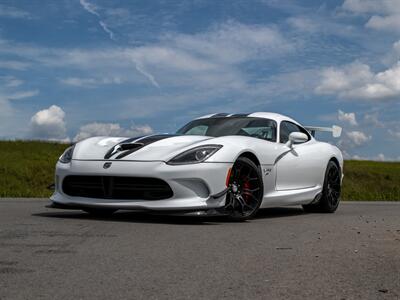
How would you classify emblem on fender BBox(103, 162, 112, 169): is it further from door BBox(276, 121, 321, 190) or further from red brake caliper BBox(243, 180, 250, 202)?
door BBox(276, 121, 321, 190)

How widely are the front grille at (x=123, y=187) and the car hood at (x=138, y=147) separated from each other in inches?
8.6

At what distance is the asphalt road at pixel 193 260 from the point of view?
3264mm

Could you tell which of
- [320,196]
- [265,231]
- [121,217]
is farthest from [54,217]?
[320,196]

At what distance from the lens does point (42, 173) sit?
26266mm

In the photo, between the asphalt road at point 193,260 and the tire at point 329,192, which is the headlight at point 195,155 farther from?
the tire at point 329,192

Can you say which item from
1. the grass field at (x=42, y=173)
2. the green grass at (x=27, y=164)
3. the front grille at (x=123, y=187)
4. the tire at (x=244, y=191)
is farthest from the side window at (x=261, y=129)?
the green grass at (x=27, y=164)

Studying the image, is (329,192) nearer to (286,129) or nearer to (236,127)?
(286,129)

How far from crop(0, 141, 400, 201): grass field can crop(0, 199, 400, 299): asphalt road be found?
12847mm

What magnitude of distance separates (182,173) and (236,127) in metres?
1.72

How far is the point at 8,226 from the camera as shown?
595 cm

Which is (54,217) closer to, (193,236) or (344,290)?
(193,236)

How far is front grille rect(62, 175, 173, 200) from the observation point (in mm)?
6613

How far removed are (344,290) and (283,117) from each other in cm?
574

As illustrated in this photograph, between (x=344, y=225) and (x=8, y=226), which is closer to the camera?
(x=8, y=226)
